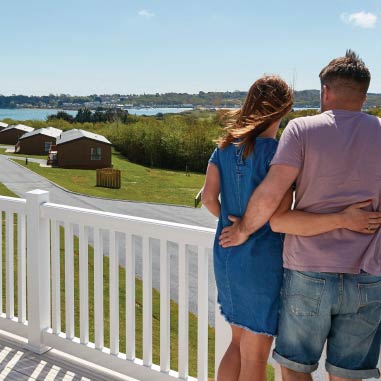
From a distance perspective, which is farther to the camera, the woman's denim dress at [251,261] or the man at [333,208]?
the woman's denim dress at [251,261]

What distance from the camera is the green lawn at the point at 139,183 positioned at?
39406mm

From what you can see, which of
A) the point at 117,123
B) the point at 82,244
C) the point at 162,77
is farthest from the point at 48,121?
the point at 82,244

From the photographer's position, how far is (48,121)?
81750 mm

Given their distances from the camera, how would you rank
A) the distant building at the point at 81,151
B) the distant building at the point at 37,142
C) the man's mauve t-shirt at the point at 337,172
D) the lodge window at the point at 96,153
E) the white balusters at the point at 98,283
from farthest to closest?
the distant building at the point at 37,142 → the lodge window at the point at 96,153 → the distant building at the point at 81,151 → the white balusters at the point at 98,283 → the man's mauve t-shirt at the point at 337,172

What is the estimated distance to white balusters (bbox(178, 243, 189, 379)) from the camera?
2.48 m

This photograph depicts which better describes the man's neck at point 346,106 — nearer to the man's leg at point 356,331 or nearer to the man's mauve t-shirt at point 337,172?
the man's mauve t-shirt at point 337,172

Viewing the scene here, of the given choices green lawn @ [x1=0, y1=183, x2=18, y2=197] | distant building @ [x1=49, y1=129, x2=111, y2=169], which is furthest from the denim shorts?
distant building @ [x1=49, y1=129, x2=111, y2=169]

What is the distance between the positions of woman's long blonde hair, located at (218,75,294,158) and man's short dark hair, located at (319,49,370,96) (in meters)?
0.18

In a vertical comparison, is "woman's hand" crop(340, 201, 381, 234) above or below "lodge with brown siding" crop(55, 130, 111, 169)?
above

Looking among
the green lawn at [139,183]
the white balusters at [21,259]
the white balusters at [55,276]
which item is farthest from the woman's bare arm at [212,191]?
the green lawn at [139,183]

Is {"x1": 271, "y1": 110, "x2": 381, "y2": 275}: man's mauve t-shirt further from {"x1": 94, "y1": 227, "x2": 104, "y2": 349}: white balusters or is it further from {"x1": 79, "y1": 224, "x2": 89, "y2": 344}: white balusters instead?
{"x1": 79, "y1": 224, "x2": 89, "y2": 344}: white balusters

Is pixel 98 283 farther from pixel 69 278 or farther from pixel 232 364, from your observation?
pixel 232 364

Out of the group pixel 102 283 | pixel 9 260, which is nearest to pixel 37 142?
pixel 9 260

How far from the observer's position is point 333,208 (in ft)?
5.11
